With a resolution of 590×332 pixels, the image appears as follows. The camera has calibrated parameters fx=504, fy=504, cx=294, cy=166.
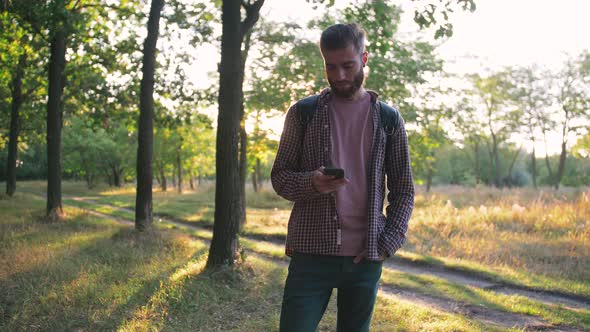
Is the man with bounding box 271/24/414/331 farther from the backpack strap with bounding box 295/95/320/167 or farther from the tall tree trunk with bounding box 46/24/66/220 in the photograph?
the tall tree trunk with bounding box 46/24/66/220

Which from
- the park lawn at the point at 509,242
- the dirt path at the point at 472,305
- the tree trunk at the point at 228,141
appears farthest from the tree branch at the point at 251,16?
the park lawn at the point at 509,242

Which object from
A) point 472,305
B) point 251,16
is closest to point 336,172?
point 472,305

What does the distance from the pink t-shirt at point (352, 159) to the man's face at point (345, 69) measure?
9 cm

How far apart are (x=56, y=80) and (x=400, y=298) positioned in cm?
1152

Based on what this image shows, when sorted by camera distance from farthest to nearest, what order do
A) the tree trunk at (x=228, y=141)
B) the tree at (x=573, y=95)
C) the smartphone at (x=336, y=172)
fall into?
the tree at (x=573, y=95)
the tree trunk at (x=228, y=141)
the smartphone at (x=336, y=172)

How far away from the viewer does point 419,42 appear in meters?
18.8

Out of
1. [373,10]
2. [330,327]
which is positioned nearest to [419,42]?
[373,10]

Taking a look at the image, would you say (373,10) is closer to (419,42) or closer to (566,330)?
(566,330)

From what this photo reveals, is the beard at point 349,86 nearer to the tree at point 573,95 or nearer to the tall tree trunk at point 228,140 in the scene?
the tall tree trunk at point 228,140

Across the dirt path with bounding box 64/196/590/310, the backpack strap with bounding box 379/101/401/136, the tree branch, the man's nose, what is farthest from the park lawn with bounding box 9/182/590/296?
the man's nose

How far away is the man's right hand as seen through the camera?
2.23m

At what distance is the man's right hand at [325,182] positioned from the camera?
87.9 inches

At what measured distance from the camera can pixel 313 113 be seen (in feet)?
8.45

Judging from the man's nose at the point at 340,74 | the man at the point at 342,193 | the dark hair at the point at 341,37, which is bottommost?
the man at the point at 342,193
